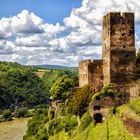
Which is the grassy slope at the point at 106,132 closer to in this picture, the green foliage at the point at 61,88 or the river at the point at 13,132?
the green foliage at the point at 61,88

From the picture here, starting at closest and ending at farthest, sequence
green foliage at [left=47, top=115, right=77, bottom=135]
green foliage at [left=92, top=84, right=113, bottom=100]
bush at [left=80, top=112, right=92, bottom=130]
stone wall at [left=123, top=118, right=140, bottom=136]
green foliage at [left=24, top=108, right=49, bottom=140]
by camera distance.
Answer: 1. stone wall at [left=123, top=118, right=140, bottom=136]
2. green foliage at [left=92, top=84, right=113, bottom=100]
3. bush at [left=80, top=112, right=92, bottom=130]
4. green foliage at [left=47, top=115, right=77, bottom=135]
5. green foliage at [left=24, top=108, right=49, bottom=140]

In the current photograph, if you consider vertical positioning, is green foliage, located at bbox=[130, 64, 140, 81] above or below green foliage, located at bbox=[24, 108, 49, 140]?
above

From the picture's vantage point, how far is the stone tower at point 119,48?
2400 inches

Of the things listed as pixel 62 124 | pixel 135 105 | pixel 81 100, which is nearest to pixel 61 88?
pixel 62 124

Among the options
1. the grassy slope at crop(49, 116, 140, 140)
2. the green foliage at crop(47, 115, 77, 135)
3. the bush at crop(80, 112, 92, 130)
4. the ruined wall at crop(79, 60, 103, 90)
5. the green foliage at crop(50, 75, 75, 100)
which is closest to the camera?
the grassy slope at crop(49, 116, 140, 140)

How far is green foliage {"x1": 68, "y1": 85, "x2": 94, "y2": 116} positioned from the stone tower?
3.07 m

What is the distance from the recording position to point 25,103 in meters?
197

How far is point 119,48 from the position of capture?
6147 cm

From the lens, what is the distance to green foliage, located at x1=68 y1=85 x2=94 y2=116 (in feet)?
202

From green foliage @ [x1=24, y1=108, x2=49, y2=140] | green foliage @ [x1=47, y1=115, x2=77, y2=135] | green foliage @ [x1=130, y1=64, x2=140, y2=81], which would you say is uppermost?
green foliage @ [x1=130, y1=64, x2=140, y2=81]

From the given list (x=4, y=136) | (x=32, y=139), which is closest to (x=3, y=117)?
(x=4, y=136)

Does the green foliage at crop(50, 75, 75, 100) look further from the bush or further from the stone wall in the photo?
the stone wall

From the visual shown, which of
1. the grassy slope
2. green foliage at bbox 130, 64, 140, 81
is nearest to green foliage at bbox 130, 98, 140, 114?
the grassy slope

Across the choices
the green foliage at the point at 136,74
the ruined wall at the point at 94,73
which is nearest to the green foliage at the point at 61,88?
the ruined wall at the point at 94,73
